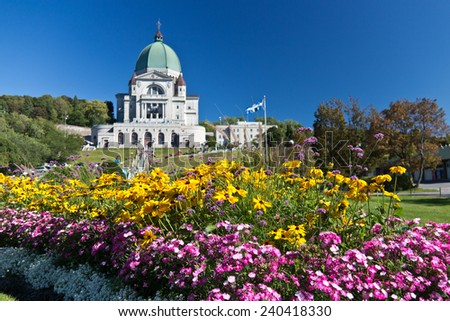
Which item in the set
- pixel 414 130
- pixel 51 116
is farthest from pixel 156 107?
pixel 414 130

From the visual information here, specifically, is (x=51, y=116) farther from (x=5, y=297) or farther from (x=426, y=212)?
(x=5, y=297)

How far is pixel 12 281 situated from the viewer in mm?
4051

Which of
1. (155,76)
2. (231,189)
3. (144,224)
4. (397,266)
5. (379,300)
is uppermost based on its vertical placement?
(155,76)

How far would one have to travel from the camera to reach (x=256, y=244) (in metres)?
2.59

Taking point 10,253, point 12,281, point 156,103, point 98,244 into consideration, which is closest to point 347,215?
point 98,244

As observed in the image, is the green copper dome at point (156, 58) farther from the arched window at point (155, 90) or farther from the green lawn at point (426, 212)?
the green lawn at point (426, 212)

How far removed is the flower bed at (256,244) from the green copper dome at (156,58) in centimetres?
7936

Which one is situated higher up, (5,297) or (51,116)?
(51,116)

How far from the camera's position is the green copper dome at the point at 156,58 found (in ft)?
257

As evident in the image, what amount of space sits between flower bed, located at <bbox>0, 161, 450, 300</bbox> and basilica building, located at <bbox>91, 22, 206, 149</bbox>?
6563cm

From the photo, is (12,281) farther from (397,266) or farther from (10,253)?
(397,266)

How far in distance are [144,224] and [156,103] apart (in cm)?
7684

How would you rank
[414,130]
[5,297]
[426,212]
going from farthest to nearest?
[414,130]
[426,212]
[5,297]

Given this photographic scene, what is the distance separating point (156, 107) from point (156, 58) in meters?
12.6
